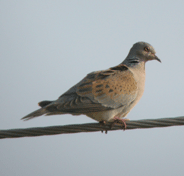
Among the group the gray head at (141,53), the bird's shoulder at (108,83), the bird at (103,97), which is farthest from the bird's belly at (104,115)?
the gray head at (141,53)

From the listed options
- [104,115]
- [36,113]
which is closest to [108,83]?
[104,115]

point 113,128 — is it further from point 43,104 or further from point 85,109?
point 43,104

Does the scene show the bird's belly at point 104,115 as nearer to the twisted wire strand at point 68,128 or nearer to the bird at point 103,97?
the bird at point 103,97

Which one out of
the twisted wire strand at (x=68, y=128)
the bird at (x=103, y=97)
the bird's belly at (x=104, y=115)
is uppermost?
the bird at (x=103, y=97)

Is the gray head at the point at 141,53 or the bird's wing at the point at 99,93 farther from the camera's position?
the gray head at the point at 141,53

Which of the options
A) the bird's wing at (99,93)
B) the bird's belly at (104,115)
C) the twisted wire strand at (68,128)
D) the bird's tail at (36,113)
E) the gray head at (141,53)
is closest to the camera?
the twisted wire strand at (68,128)

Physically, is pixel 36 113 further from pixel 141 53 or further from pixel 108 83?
pixel 141 53

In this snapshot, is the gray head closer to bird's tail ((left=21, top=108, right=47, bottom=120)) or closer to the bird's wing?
the bird's wing

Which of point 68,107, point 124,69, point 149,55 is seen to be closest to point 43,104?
point 68,107

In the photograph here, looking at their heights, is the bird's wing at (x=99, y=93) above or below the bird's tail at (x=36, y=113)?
above
